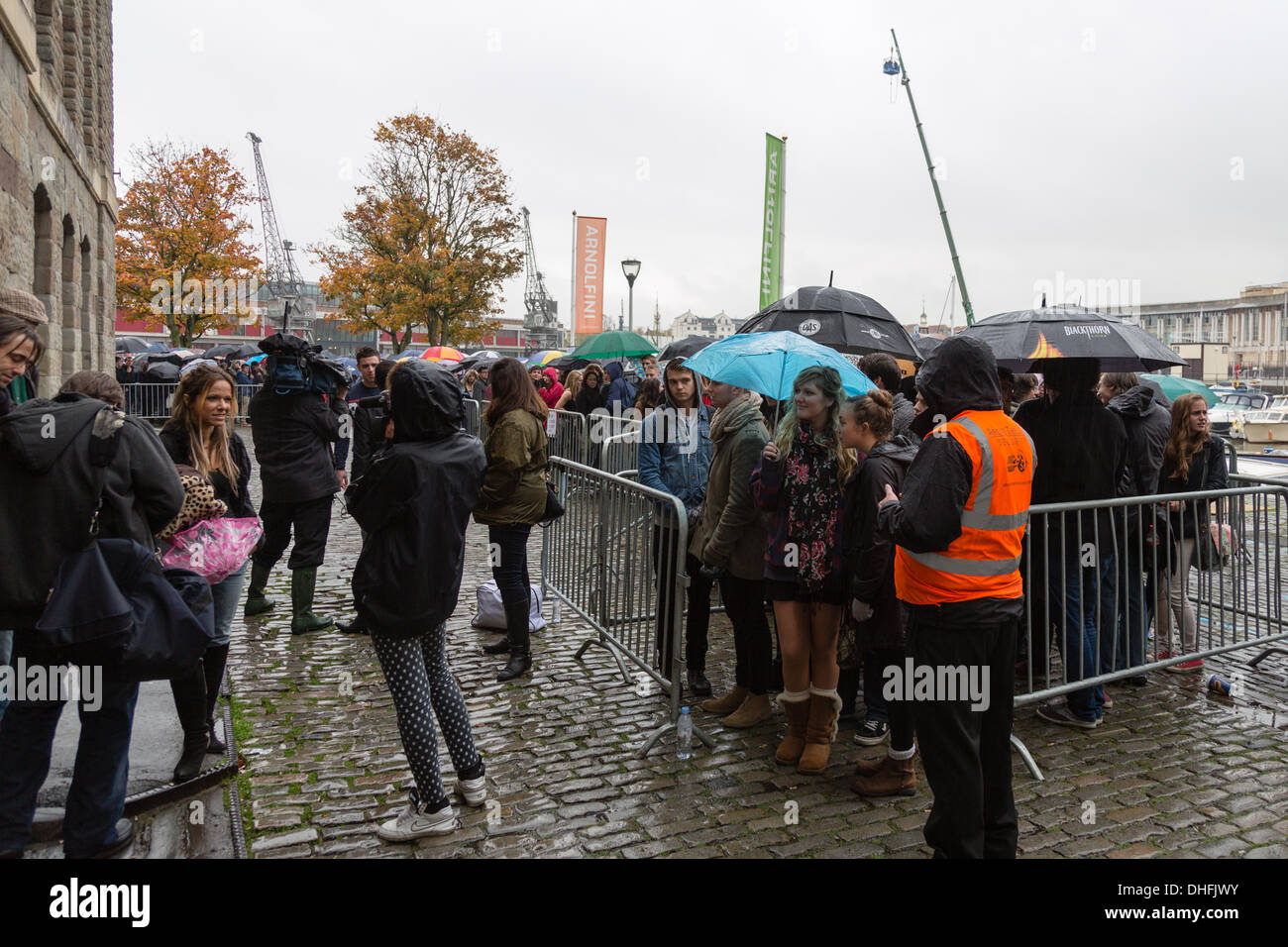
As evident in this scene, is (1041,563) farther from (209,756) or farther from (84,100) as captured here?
(84,100)

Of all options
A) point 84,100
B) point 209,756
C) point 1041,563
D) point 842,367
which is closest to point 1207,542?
point 1041,563

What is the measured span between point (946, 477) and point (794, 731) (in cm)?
204

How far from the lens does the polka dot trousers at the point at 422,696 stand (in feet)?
12.5

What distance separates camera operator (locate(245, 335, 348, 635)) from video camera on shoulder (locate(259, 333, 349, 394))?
11mm

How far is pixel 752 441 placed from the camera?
496 cm

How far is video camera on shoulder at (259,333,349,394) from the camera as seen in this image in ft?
21.2

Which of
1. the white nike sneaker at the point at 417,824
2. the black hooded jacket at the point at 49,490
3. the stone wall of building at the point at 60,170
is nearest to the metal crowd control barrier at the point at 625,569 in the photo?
the white nike sneaker at the point at 417,824

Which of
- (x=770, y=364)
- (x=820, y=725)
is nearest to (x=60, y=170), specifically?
(x=770, y=364)

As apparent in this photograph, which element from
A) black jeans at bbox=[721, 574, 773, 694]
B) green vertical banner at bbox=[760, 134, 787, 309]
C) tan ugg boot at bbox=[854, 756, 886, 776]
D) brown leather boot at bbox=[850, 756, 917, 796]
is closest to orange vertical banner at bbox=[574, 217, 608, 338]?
green vertical banner at bbox=[760, 134, 787, 309]

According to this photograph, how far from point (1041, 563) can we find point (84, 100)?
642 inches

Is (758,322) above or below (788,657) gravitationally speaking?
above

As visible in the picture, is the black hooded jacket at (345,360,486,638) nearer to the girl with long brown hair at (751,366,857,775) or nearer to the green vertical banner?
the girl with long brown hair at (751,366,857,775)

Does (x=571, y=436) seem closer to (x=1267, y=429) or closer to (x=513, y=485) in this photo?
(x=513, y=485)
